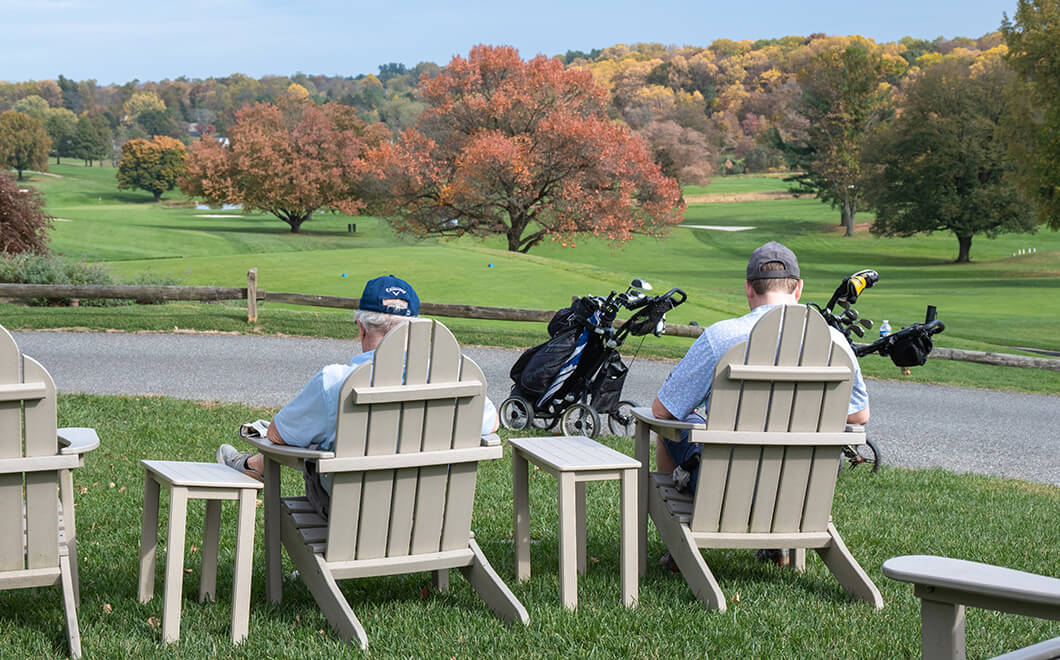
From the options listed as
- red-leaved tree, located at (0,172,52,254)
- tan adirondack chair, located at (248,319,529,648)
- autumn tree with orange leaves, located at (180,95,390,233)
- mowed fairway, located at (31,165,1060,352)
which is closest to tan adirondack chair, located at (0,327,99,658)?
tan adirondack chair, located at (248,319,529,648)

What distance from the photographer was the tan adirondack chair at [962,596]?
2311 millimetres

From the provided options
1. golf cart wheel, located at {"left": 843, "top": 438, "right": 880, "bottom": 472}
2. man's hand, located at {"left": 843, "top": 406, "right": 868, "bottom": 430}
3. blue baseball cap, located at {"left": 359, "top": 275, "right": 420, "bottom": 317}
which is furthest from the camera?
golf cart wheel, located at {"left": 843, "top": 438, "right": 880, "bottom": 472}

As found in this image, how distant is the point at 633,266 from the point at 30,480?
4137 cm

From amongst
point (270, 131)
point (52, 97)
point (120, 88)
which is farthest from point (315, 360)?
point (120, 88)

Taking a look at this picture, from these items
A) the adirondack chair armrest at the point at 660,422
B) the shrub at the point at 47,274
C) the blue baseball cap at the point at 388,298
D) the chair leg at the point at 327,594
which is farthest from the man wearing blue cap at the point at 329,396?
the shrub at the point at 47,274

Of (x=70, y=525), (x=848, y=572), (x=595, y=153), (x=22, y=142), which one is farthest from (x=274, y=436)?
(x=22, y=142)

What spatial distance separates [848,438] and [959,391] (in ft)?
35.1

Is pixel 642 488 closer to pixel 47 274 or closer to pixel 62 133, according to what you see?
pixel 47 274

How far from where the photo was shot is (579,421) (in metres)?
8.98

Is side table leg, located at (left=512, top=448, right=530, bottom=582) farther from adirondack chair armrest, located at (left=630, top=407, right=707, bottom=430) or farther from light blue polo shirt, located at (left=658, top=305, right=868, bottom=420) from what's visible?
light blue polo shirt, located at (left=658, top=305, right=868, bottom=420)

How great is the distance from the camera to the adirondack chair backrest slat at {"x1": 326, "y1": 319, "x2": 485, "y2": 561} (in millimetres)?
3846

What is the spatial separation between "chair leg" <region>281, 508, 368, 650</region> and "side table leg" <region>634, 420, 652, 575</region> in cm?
142

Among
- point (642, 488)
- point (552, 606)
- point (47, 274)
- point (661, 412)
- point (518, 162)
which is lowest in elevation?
point (47, 274)

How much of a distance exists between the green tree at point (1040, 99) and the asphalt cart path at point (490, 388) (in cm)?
1547
